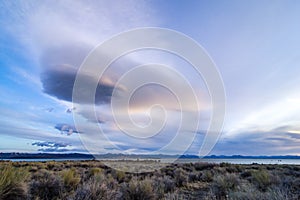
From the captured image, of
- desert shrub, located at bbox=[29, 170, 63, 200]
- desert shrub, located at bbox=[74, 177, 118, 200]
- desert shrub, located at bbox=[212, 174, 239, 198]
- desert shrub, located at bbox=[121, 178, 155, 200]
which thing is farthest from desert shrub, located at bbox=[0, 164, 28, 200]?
desert shrub, located at bbox=[212, 174, 239, 198]

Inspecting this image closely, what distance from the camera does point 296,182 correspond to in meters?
11.3

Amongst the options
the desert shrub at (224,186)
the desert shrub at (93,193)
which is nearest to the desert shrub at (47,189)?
the desert shrub at (93,193)

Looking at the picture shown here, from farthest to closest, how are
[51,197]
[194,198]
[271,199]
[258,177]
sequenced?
[258,177] < [194,198] < [51,197] < [271,199]

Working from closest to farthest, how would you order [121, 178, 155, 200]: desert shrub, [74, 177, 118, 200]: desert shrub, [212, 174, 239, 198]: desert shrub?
[74, 177, 118, 200]: desert shrub
[121, 178, 155, 200]: desert shrub
[212, 174, 239, 198]: desert shrub

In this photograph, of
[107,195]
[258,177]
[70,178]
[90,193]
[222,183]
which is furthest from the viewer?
[258,177]

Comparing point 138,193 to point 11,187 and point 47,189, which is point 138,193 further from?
point 11,187

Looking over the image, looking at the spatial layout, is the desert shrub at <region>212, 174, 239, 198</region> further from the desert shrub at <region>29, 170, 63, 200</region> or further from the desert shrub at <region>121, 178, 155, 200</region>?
the desert shrub at <region>29, 170, 63, 200</region>

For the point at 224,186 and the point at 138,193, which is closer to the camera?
the point at 138,193

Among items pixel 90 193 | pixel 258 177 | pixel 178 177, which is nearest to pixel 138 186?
pixel 90 193

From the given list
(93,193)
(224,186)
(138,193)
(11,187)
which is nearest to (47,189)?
(11,187)

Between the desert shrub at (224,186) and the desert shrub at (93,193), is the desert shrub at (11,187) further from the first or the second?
the desert shrub at (224,186)

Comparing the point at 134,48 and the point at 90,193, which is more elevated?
the point at 134,48

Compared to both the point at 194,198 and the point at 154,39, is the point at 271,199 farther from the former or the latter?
the point at 154,39

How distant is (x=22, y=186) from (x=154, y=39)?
11.7 m
